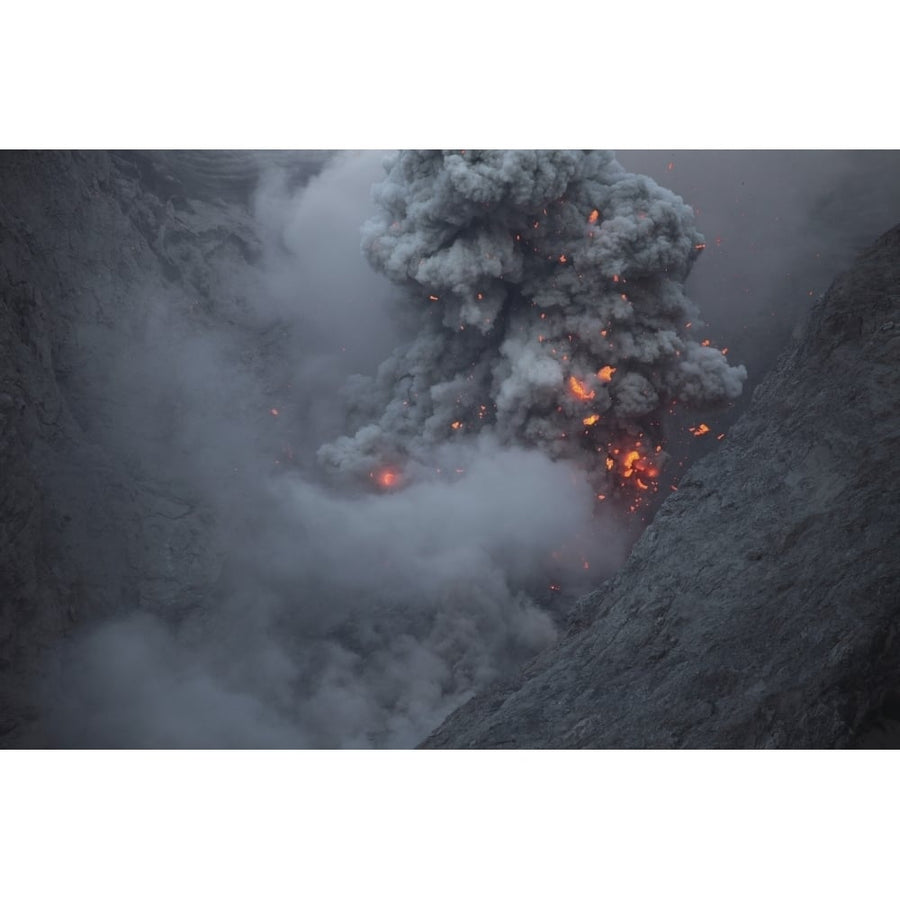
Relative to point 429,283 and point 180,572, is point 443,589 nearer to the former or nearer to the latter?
point 180,572

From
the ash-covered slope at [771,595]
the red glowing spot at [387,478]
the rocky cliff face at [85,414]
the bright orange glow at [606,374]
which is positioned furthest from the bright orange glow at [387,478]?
the ash-covered slope at [771,595]

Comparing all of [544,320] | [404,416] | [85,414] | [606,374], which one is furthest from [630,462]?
[85,414]

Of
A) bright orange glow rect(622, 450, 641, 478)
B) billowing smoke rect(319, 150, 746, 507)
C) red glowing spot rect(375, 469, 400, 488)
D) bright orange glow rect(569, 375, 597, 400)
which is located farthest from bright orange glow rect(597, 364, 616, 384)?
red glowing spot rect(375, 469, 400, 488)

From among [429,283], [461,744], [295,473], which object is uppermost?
[429,283]

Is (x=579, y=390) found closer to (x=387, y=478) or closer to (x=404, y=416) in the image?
(x=404, y=416)
